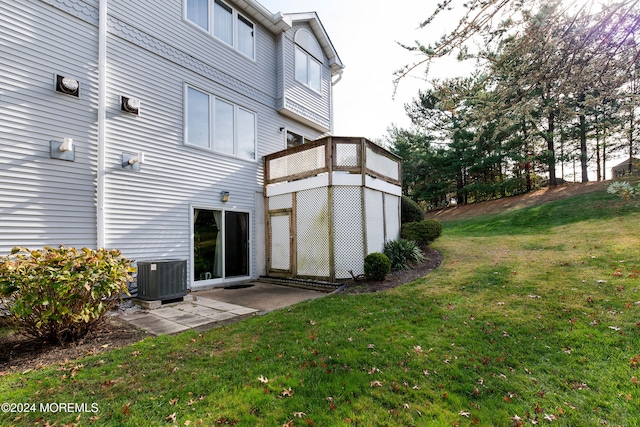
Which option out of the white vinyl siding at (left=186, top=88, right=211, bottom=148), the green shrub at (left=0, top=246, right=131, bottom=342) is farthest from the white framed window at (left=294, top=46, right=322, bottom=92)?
the green shrub at (left=0, top=246, right=131, bottom=342)

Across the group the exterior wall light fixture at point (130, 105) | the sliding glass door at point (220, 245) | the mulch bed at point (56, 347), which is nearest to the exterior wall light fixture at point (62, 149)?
the exterior wall light fixture at point (130, 105)

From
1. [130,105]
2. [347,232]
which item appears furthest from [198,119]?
[347,232]

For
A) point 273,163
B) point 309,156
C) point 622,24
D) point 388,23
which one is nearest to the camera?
point 622,24

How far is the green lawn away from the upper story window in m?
7.49

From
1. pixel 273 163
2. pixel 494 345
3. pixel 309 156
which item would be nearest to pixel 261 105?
pixel 273 163

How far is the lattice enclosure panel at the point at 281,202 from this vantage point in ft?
28.0

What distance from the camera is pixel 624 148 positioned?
21.7 meters

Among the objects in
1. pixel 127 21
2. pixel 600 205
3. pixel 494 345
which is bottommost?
pixel 494 345

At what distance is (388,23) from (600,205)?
16.8 metres

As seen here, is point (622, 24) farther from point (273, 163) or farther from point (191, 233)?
point (191, 233)

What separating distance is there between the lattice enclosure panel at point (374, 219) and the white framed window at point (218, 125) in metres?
3.68

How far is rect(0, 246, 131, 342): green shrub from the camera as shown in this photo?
354 cm

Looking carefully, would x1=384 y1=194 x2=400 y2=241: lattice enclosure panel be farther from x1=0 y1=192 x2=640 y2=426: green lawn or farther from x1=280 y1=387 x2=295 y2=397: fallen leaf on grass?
x1=280 y1=387 x2=295 y2=397: fallen leaf on grass

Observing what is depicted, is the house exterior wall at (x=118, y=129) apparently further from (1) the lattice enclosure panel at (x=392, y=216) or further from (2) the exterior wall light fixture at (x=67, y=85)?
(1) the lattice enclosure panel at (x=392, y=216)
